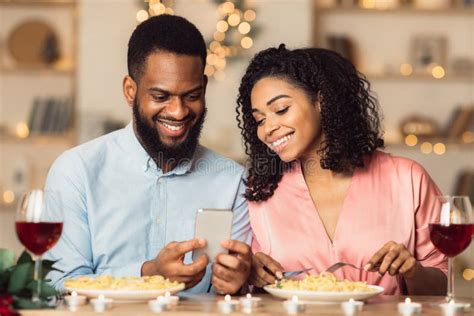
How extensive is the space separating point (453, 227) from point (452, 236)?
2cm

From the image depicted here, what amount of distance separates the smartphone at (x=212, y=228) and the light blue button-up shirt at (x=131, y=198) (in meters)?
0.56

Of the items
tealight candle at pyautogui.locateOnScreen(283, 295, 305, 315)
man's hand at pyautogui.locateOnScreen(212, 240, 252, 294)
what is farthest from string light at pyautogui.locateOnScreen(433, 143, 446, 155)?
tealight candle at pyautogui.locateOnScreen(283, 295, 305, 315)

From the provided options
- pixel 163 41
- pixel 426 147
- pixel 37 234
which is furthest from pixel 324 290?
pixel 426 147

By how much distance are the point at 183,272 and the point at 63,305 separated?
0.34 m

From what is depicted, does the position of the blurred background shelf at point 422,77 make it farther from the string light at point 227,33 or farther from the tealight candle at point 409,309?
the tealight candle at point 409,309

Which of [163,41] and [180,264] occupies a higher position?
[163,41]

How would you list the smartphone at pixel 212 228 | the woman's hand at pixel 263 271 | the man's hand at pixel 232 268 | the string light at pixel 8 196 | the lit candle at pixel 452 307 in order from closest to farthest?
the lit candle at pixel 452 307, the smartphone at pixel 212 228, the man's hand at pixel 232 268, the woman's hand at pixel 263 271, the string light at pixel 8 196

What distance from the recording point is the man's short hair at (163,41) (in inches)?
107

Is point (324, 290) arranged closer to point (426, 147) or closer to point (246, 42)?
point (246, 42)

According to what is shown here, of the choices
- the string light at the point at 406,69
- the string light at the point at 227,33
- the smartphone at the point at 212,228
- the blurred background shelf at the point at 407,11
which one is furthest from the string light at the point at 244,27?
the smartphone at the point at 212,228

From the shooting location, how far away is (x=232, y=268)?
2109 millimetres

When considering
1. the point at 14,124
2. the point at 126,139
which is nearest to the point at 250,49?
the point at 14,124

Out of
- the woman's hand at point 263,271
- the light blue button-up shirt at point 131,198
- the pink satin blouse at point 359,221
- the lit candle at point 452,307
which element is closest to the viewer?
the lit candle at point 452,307

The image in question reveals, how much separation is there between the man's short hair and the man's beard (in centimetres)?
13
